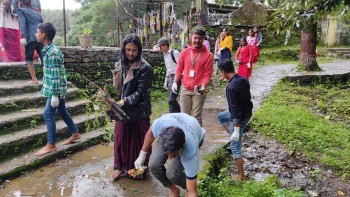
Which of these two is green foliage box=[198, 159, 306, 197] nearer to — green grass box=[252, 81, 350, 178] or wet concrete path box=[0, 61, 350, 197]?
wet concrete path box=[0, 61, 350, 197]

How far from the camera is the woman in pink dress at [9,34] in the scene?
688cm

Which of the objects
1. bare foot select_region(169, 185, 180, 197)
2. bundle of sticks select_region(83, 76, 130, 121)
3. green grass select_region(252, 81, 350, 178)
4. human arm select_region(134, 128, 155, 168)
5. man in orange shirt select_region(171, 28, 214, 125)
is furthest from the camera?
green grass select_region(252, 81, 350, 178)

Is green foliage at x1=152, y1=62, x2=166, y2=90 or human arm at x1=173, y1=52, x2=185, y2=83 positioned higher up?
human arm at x1=173, y1=52, x2=185, y2=83

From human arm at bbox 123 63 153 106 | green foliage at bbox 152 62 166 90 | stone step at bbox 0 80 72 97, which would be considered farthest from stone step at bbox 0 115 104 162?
green foliage at bbox 152 62 166 90

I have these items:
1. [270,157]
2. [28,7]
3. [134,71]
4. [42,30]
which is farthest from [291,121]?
[28,7]

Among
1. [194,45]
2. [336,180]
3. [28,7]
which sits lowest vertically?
[336,180]

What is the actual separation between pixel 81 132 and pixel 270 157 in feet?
10.5

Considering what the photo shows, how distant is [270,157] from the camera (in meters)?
5.19

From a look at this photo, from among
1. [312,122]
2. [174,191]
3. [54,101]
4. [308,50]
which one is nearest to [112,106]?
[174,191]

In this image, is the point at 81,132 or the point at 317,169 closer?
the point at 317,169

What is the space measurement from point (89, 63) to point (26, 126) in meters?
2.87

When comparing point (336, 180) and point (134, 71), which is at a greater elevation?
point (134, 71)

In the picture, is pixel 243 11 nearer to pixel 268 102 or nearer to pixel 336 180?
pixel 268 102

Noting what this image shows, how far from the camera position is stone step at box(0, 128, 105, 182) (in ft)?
12.9
